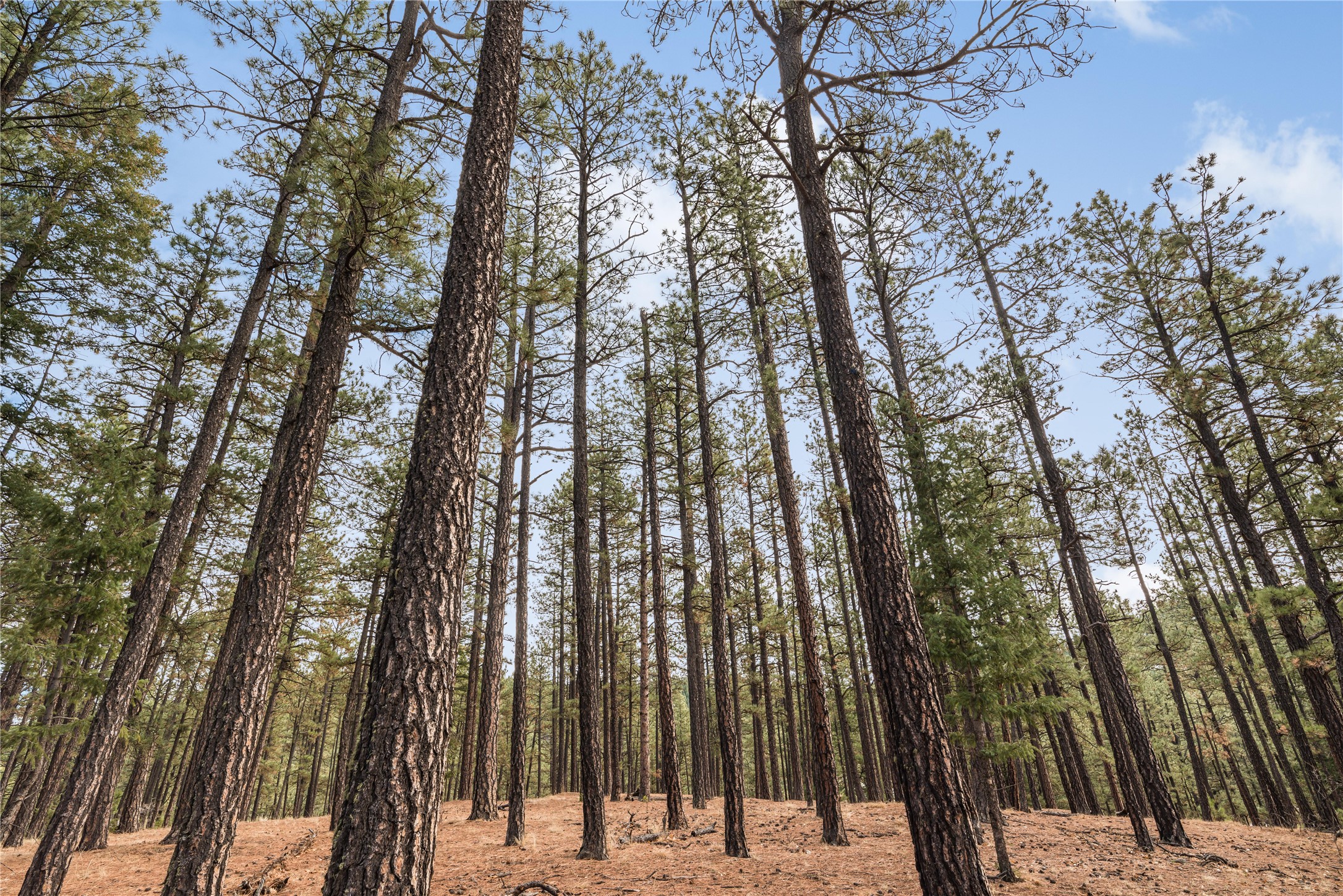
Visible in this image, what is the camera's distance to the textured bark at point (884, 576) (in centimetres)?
423

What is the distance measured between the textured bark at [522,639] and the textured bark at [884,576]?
404 cm

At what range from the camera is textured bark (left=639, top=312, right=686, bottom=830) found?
9844 mm

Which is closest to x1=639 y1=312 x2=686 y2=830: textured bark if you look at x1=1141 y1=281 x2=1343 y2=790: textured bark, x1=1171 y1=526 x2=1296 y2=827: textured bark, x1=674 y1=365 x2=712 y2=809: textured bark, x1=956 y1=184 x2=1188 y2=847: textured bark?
x1=674 y1=365 x2=712 y2=809: textured bark

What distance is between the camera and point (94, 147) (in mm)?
8562

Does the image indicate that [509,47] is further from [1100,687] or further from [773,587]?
[773,587]

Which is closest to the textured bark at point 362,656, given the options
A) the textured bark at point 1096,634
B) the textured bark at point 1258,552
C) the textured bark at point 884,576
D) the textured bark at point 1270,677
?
the textured bark at point 884,576

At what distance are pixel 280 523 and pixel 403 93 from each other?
560cm

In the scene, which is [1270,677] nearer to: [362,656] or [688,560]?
[688,560]

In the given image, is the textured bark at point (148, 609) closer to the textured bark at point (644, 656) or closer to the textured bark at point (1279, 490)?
the textured bark at point (644, 656)

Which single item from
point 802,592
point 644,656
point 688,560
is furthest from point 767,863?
point 644,656

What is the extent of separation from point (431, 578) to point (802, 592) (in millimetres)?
7438

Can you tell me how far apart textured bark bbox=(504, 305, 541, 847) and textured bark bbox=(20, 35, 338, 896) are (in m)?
4.02

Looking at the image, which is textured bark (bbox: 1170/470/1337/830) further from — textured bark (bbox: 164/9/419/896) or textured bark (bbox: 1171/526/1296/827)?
textured bark (bbox: 164/9/419/896)

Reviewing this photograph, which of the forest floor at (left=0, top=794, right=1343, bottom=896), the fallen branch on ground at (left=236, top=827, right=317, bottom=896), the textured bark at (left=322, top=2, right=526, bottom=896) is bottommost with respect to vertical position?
the forest floor at (left=0, top=794, right=1343, bottom=896)
